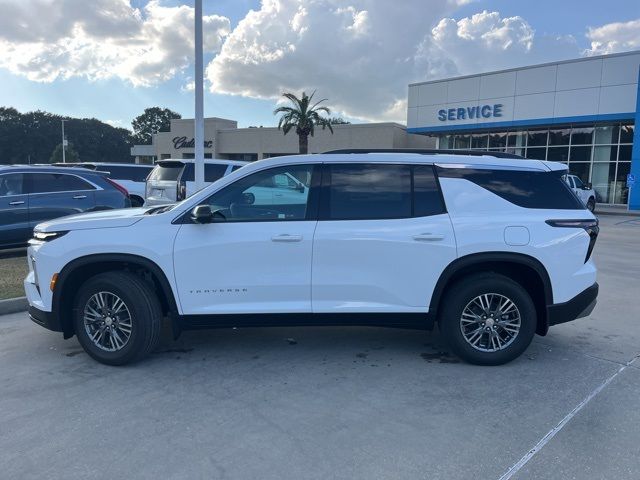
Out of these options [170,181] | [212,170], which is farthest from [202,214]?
[212,170]

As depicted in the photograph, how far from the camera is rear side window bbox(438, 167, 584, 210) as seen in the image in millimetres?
4629

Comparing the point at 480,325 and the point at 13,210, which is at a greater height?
the point at 13,210

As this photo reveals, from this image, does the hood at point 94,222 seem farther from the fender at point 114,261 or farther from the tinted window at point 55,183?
the tinted window at point 55,183

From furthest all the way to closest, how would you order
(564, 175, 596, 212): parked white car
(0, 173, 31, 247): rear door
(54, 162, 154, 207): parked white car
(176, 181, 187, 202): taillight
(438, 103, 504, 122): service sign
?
(438, 103, 504, 122): service sign < (564, 175, 596, 212): parked white car < (54, 162, 154, 207): parked white car < (176, 181, 187, 202): taillight < (0, 173, 31, 247): rear door

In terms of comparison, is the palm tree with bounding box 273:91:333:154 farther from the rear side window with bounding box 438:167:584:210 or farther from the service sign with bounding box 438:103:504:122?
Result: the rear side window with bounding box 438:167:584:210

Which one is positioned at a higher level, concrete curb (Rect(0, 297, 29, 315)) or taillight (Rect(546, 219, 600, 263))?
taillight (Rect(546, 219, 600, 263))

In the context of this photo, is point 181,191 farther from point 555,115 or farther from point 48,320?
point 555,115

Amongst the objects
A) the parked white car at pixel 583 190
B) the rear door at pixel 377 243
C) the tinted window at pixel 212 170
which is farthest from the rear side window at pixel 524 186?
the parked white car at pixel 583 190

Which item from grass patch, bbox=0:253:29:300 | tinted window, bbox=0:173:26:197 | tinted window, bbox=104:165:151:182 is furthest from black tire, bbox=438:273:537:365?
Answer: tinted window, bbox=104:165:151:182

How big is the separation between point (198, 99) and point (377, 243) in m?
7.54

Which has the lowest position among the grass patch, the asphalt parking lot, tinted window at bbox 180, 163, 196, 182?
the asphalt parking lot

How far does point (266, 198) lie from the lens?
4672 mm

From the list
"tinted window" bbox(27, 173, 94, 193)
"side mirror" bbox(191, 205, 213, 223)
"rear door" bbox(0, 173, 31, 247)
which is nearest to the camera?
"side mirror" bbox(191, 205, 213, 223)

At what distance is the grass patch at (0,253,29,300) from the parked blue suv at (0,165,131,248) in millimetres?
410
